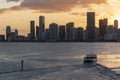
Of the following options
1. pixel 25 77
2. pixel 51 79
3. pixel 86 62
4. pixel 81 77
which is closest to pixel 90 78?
pixel 81 77

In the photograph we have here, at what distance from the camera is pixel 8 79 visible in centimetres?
5766

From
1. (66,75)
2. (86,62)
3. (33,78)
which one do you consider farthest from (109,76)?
(86,62)

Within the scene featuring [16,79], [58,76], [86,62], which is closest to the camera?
[16,79]

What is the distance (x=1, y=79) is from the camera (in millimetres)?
57781

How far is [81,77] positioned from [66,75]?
3398mm

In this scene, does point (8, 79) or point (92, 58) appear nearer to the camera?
point (8, 79)

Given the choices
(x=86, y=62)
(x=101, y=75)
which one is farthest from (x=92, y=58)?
(x=101, y=75)

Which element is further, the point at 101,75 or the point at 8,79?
the point at 101,75

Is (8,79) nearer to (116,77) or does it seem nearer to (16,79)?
(16,79)

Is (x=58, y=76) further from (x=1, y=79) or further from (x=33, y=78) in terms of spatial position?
(x=1, y=79)

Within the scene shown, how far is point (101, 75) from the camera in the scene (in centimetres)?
6375

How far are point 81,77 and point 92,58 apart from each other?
34.3 m

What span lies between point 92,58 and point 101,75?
1198 inches

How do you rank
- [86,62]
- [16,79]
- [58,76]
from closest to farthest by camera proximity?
[16,79] → [58,76] → [86,62]
